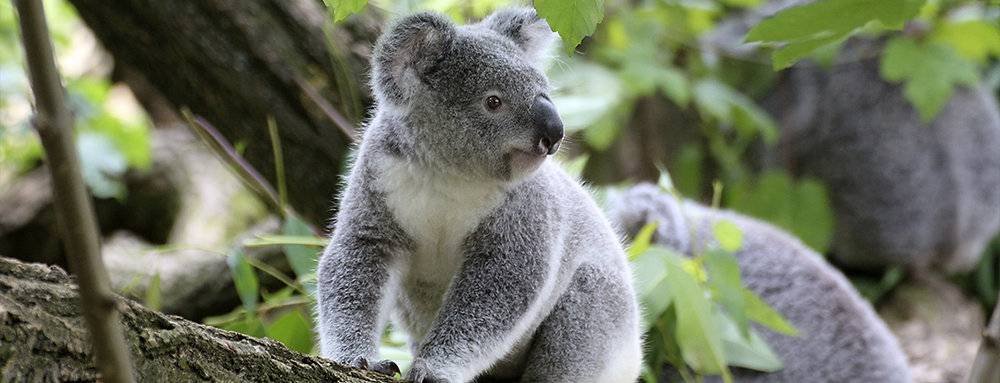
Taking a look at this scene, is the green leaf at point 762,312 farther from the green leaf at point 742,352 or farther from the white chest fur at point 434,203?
the white chest fur at point 434,203

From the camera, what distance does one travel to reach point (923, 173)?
596 cm

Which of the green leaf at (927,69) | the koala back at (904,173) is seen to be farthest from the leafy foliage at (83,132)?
the koala back at (904,173)

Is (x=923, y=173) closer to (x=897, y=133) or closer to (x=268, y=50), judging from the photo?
(x=897, y=133)

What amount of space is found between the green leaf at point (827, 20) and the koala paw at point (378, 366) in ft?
2.72

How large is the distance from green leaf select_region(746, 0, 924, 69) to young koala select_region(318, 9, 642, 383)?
49 cm

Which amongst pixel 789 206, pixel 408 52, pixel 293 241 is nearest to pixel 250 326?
pixel 293 241

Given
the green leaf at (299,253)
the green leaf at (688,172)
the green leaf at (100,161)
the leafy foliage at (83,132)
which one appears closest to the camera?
the green leaf at (299,253)

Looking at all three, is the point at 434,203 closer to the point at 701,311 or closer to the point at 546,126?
the point at 546,126

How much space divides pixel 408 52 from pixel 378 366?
2.03ft

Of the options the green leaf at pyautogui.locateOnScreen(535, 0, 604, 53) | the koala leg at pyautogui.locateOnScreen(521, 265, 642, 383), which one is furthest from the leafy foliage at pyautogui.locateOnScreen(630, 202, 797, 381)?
the green leaf at pyautogui.locateOnScreen(535, 0, 604, 53)

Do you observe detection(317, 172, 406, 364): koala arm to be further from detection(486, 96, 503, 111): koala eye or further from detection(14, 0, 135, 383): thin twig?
detection(14, 0, 135, 383): thin twig

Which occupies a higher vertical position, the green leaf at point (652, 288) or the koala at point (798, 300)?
the green leaf at point (652, 288)

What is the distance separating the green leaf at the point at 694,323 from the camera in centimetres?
263

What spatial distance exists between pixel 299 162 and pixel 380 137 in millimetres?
1455
